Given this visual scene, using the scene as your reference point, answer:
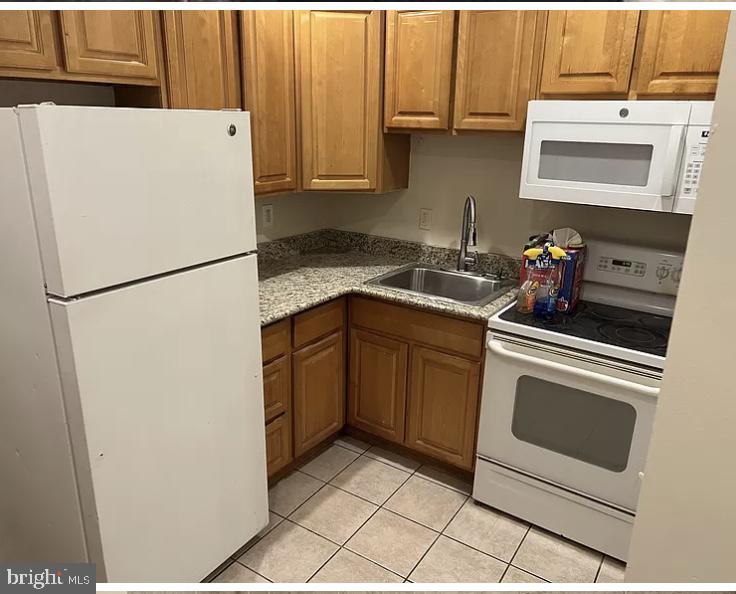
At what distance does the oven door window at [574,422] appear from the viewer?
1.93 meters

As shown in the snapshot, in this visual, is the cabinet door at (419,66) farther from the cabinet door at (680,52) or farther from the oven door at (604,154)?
the cabinet door at (680,52)

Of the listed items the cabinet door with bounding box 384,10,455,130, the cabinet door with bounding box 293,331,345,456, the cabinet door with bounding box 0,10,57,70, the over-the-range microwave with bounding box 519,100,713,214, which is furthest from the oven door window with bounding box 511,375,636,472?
the cabinet door with bounding box 0,10,57,70

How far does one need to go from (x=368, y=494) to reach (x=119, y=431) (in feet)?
4.08

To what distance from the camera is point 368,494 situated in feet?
7.89

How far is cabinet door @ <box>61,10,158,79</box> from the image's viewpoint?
1.56m

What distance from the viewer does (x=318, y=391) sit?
8.11 ft

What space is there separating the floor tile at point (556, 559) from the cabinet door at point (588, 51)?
5.39ft

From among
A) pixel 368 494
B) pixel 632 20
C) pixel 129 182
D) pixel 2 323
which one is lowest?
pixel 368 494

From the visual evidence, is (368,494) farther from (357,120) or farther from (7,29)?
(7,29)

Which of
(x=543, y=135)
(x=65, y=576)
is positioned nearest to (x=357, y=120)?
(x=543, y=135)

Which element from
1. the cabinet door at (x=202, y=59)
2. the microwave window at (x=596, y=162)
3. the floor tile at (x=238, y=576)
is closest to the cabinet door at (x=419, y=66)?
the microwave window at (x=596, y=162)

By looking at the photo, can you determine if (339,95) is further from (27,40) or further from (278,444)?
(278,444)

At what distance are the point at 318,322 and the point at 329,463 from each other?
70cm

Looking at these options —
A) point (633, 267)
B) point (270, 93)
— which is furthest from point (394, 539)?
point (270, 93)
